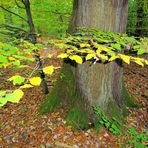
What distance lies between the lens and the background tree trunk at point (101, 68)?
3.66 metres

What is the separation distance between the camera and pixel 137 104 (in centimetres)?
525

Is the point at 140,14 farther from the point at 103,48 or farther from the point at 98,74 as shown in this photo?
the point at 103,48

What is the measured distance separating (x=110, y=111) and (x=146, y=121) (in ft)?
3.59

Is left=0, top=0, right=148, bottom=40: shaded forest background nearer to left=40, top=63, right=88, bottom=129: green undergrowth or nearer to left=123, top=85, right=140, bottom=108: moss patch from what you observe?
left=40, top=63, right=88, bottom=129: green undergrowth

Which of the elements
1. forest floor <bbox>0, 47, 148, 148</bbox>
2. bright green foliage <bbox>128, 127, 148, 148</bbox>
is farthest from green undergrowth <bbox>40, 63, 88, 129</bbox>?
bright green foliage <bbox>128, 127, 148, 148</bbox>

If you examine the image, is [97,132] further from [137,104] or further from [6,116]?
[6,116]

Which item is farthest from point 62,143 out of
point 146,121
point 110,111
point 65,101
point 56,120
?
point 146,121

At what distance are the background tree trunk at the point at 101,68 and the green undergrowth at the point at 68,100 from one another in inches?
6.7

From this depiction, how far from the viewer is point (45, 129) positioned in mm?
4367

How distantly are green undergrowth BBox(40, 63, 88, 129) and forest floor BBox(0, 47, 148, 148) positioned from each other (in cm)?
15

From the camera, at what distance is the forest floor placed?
407 cm

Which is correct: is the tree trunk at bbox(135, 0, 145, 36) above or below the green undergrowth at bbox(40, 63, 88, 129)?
above

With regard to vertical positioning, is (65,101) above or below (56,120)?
above

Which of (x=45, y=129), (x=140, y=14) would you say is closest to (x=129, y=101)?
(x=45, y=129)
